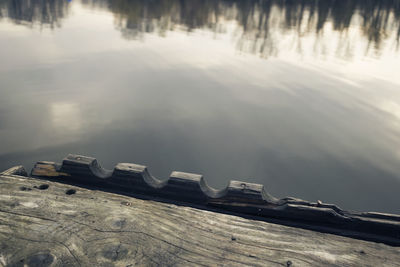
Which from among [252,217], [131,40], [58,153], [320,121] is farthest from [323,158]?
[131,40]

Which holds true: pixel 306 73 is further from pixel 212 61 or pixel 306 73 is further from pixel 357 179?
pixel 357 179

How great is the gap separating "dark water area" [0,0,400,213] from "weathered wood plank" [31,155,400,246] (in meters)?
3.01

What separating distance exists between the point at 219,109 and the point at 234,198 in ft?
20.2

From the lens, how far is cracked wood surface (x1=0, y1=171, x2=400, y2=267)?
186cm

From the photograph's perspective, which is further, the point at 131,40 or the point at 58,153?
the point at 131,40

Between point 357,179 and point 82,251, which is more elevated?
point 82,251

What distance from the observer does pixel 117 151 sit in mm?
6418

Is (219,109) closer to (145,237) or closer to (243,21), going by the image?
(145,237)

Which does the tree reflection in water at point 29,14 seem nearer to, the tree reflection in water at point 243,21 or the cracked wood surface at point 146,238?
the tree reflection in water at point 243,21

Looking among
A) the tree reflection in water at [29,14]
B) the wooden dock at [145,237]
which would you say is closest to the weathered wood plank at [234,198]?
the wooden dock at [145,237]

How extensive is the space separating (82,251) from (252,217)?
1251 millimetres

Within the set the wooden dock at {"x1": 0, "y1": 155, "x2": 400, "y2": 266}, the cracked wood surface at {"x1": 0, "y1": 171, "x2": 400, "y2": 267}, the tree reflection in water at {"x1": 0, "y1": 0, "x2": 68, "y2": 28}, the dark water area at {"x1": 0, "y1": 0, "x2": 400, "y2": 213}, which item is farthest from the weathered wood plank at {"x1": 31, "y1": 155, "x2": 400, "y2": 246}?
the tree reflection in water at {"x1": 0, "y1": 0, "x2": 68, "y2": 28}

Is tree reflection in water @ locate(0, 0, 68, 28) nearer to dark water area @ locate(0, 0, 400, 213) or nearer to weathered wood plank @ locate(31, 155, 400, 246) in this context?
dark water area @ locate(0, 0, 400, 213)

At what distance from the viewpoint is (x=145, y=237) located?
79.1 inches
